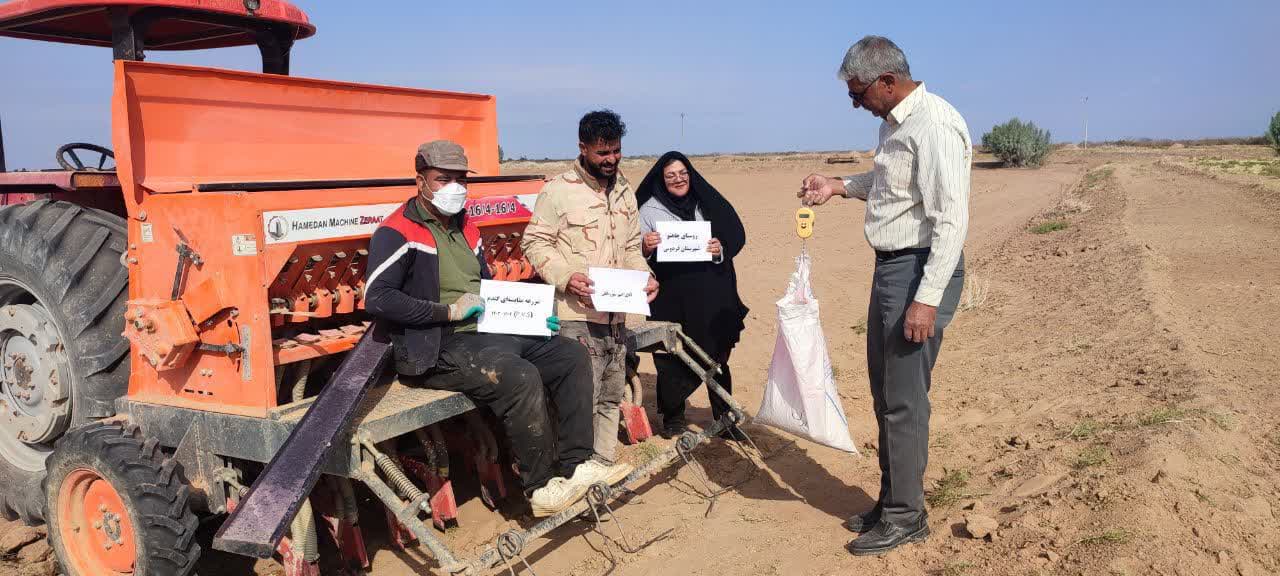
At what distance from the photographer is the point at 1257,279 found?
25.4ft

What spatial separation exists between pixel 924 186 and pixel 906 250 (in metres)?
0.29

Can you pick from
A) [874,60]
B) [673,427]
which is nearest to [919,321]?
[874,60]

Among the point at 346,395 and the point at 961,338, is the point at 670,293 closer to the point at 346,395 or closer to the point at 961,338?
the point at 346,395

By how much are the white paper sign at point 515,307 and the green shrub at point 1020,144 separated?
4436 centimetres

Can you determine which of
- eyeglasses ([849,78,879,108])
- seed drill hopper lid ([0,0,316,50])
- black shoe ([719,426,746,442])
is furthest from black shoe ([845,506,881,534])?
seed drill hopper lid ([0,0,316,50])

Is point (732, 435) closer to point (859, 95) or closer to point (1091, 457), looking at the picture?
point (1091, 457)

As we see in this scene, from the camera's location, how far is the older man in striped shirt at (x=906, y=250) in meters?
3.37

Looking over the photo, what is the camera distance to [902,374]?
3.61m

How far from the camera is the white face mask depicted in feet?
12.6

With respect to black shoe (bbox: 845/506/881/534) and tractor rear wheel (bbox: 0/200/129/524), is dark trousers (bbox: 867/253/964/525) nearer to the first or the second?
black shoe (bbox: 845/506/881/534)

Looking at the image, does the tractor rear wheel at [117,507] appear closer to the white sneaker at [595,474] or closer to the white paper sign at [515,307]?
the white paper sign at [515,307]

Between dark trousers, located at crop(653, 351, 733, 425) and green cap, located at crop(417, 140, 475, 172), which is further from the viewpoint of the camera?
dark trousers, located at crop(653, 351, 733, 425)

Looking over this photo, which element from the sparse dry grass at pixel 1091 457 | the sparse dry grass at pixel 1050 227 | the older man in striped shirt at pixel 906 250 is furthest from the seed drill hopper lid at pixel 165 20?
the sparse dry grass at pixel 1050 227

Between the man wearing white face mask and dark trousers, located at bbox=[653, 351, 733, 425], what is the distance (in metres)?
1.52
